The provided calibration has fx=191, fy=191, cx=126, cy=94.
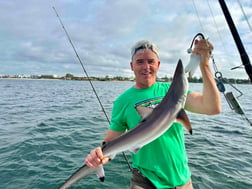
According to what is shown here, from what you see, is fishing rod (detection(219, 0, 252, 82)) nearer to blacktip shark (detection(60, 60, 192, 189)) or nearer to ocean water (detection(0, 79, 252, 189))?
blacktip shark (detection(60, 60, 192, 189))

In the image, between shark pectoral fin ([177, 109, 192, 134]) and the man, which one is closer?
shark pectoral fin ([177, 109, 192, 134])

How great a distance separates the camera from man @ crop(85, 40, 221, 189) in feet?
8.46

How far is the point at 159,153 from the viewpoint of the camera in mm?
2764

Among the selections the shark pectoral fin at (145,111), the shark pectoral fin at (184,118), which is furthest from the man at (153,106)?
the shark pectoral fin at (184,118)

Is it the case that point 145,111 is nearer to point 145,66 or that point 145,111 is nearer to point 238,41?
point 145,66

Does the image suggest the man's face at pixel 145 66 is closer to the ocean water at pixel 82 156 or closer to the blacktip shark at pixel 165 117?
the blacktip shark at pixel 165 117

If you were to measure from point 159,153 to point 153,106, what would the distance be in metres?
0.69

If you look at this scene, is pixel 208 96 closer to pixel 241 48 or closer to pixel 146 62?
pixel 146 62

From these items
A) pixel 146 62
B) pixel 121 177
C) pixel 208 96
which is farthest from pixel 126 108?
pixel 121 177

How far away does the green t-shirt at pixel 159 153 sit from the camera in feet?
9.02

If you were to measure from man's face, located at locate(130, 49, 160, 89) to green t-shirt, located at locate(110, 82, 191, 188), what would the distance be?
0.50ft

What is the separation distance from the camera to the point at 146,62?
298 cm

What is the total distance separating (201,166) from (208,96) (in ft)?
16.5

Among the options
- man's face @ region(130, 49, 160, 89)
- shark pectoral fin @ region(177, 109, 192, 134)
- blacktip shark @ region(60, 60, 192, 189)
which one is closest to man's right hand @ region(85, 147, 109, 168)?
blacktip shark @ region(60, 60, 192, 189)
